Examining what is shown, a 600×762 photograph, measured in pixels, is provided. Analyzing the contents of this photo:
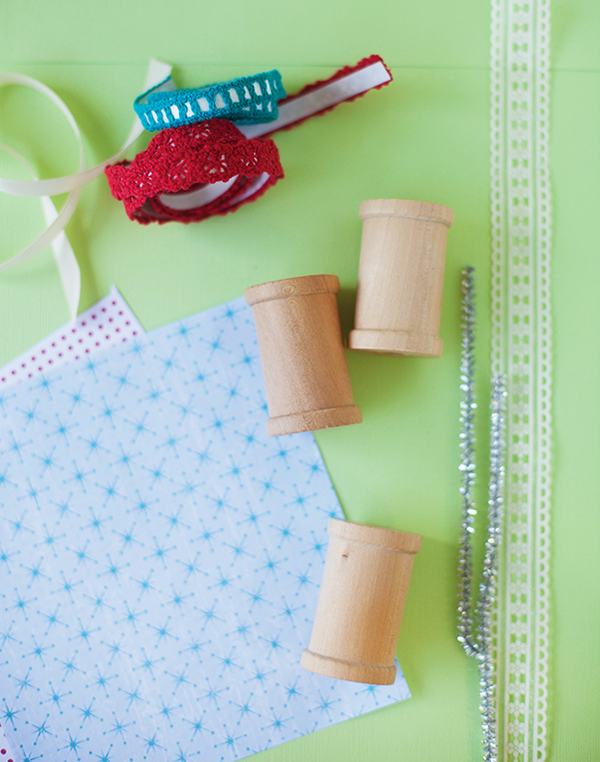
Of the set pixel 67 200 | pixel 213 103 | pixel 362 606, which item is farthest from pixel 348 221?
pixel 362 606

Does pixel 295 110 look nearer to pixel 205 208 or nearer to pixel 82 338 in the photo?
pixel 205 208

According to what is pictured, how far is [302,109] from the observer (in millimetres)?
873

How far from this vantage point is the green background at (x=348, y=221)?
88cm

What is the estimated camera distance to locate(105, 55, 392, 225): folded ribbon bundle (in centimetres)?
75

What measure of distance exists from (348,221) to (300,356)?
259 millimetres

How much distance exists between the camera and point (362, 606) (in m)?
0.77

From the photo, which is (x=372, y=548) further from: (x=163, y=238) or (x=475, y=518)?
(x=163, y=238)

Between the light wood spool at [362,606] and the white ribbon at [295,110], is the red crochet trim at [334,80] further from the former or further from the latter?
the light wood spool at [362,606]

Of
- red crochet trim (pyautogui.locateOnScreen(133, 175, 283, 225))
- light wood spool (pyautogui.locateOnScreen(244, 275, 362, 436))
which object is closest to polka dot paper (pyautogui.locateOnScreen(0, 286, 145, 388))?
red crochet trim (pyautogui.locateOnScreen(133, 175, 283, 225))

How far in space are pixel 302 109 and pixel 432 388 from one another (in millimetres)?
481

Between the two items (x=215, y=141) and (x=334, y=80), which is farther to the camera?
Result: (x=334, y=80)

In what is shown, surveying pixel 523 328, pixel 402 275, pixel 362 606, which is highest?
pixel 402 275

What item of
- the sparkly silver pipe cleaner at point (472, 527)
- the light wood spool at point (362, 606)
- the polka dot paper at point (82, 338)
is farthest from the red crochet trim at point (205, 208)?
the light wood spool at point (362, 606)

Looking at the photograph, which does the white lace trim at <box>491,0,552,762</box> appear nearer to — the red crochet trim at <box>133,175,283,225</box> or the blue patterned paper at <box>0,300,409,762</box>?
the blue patterned paper at <box>0,300,409,762</box>
